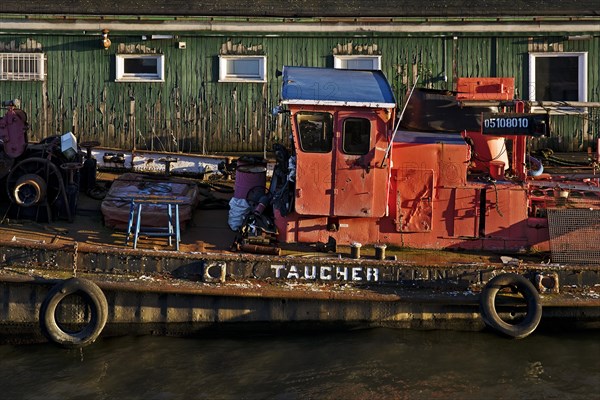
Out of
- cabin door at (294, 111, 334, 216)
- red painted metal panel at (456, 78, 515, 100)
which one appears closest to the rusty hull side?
cabin door at (294, 111, 334, 216)

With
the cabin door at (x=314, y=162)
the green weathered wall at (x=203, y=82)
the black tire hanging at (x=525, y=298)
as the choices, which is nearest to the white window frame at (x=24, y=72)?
the green weathered wall at (x=203, y=82)

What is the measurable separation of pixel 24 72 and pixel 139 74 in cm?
220

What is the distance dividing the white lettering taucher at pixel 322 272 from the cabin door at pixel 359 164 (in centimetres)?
70

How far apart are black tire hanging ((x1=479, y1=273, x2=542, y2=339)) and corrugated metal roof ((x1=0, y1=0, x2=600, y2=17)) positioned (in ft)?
24.1

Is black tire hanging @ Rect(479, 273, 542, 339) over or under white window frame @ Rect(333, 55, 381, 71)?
under

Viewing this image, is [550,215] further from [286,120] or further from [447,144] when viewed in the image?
[286,120]

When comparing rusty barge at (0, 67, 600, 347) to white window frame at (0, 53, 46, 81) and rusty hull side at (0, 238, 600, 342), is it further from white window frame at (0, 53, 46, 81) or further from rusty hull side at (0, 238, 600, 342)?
white window frame at (0, 53, 46, 81)

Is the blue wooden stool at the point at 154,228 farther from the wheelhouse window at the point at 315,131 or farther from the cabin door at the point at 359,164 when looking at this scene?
the cabin door at the point at 359,164

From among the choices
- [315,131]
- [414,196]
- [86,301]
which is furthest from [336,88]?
[86,301]

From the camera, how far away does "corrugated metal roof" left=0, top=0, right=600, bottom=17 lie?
15.7 meters

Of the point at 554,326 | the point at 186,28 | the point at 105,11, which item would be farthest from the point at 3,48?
the point at 554,326

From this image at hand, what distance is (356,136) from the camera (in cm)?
1018

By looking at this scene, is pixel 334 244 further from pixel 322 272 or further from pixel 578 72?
pixel 578 72

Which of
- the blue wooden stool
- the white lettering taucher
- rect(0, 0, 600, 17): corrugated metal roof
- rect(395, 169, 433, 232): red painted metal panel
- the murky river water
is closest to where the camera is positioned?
the murky river water
